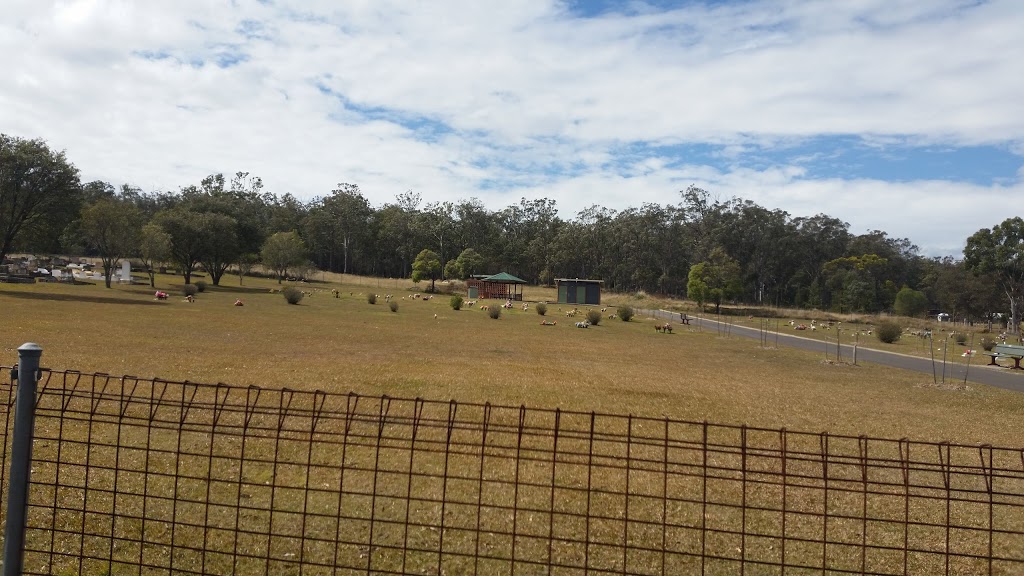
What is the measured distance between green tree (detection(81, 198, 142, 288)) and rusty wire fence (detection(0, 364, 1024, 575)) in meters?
50.8

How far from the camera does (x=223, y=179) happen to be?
407 feet

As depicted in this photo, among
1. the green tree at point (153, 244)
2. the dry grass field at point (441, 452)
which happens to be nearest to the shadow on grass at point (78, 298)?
the dry grass field at point (441, 452)

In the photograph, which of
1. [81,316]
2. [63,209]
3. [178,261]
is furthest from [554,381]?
[178,261]

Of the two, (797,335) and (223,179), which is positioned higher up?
(223,179)

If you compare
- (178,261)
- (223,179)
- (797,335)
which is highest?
(223,179)

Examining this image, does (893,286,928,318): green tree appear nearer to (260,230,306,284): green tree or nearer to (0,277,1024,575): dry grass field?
(0,277,1024,575): dry grass field

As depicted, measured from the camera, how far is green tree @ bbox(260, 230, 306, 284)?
8138 cm

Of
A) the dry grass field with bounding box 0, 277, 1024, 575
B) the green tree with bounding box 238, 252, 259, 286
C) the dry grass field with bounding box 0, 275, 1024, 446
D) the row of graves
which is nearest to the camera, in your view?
the dry grass field with bounding box 0, 277, 1024, 575

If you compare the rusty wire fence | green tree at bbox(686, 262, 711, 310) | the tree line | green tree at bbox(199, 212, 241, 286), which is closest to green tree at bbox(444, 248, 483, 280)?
the tree line

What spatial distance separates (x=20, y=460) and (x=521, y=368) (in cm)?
1709

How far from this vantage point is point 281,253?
3211 inches

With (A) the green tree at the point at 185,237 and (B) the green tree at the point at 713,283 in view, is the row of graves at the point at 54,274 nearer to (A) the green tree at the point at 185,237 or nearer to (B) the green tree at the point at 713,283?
(A) the green tree at the point at 185,237

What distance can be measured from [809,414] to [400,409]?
343 inches

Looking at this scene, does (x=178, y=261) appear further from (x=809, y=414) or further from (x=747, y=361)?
(x=809, y=414)
